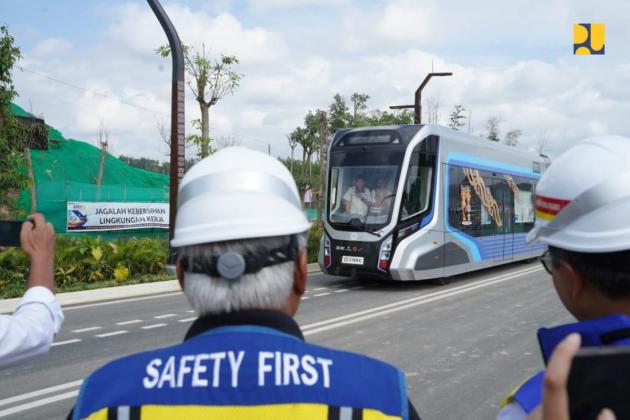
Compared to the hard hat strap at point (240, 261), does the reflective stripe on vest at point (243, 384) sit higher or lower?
lower

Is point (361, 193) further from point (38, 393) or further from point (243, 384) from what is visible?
point (243, 384)

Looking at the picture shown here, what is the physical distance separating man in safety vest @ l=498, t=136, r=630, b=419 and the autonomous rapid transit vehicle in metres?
10.9

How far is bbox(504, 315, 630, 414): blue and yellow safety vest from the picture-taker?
1307mm

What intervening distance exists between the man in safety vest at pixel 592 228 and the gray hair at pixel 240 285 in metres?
0.69

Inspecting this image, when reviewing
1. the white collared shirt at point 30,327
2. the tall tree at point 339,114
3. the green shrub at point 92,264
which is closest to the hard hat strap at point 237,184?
the white collared shirt at point 30,327

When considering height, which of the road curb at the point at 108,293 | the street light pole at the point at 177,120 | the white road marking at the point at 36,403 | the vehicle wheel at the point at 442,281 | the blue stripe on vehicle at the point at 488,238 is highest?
the street light pole at the point at 177,120

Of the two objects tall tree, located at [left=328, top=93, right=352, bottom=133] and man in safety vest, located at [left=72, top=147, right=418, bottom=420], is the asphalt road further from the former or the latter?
tall tree, located at [left=328, top=93, right=352, bottom=133]

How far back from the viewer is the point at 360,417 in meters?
1.32

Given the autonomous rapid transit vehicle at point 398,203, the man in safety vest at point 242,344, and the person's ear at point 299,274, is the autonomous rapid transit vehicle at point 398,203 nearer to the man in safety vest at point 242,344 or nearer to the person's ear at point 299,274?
the person's ear at point 299,274

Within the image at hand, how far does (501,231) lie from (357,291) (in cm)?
530

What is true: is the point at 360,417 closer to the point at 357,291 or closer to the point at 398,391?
the point at 398,391

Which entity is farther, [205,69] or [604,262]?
[205,69]

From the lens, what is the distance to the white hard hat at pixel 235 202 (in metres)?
1.54

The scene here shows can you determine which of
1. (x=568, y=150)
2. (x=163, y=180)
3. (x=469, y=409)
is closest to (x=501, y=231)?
(x=469, y=409)
